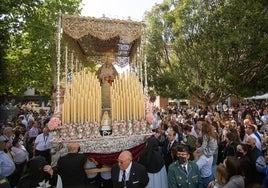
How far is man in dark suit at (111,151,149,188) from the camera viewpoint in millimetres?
4379

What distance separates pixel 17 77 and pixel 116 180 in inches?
622

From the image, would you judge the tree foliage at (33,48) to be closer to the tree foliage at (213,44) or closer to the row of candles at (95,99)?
the tree foliage at (213,44)

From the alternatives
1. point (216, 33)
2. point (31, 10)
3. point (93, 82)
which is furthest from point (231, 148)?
point (216, 33)

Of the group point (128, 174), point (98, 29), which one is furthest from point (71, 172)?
point (98, 29)

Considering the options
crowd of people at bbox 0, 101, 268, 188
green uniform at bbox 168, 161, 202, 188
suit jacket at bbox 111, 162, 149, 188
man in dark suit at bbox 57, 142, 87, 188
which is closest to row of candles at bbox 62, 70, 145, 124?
crowd of people at bbox 0, 101, 268, 188

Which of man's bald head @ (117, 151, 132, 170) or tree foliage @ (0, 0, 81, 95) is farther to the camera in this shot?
tree foliage @ (0, 0, 81, 95)

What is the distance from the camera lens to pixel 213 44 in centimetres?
1809

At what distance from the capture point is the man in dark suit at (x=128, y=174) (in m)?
4.38

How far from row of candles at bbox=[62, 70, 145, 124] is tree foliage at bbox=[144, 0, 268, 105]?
466 inches

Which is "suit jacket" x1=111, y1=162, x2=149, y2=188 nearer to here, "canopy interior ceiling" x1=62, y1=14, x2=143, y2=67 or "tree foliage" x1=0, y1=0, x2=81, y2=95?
"canopy interior ceiling" x1=62, y1=14, x2=143, y2=67

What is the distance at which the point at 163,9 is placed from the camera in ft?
80.4

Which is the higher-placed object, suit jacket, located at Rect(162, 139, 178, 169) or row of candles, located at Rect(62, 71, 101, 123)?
row of candles, located at Rect(62, 71, 101, 123)

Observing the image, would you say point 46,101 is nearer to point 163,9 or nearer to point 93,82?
point 163,9

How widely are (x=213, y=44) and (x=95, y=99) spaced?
13.0 m
